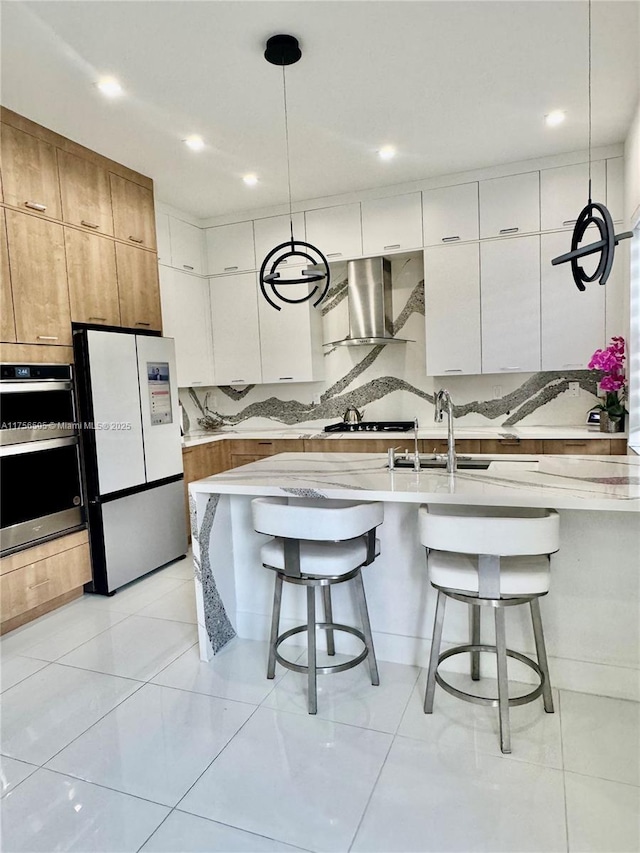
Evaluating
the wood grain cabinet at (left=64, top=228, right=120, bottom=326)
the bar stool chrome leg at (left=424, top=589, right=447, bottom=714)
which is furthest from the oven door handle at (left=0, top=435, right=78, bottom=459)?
the bar stool chrome leg at (left=424, top=589, right=447, bottom=714)

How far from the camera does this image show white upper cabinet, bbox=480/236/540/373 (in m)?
4.13

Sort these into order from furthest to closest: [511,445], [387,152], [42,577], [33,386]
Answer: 1. [511,445]
2. [387,152]
3. [42,577]
4. [33,386]

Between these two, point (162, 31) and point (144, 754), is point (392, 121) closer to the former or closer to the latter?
point (162, 31)

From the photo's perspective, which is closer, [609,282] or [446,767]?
[446,767]

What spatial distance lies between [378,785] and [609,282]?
3.64m

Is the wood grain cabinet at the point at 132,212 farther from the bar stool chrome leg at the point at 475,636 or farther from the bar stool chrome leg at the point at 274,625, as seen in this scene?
the bar stool chrome leg at the point at 475,636

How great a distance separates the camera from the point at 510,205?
4.12 meters

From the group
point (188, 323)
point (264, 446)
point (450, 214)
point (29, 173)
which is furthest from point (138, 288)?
point (450, 214)

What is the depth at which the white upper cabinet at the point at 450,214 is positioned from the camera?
423 centimetres

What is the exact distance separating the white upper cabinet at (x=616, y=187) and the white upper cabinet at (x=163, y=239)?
344 centimetres

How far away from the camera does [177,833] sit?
63.9 inches

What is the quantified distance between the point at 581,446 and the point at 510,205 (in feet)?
6.21

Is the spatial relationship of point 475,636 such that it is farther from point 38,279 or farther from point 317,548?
point 38,279

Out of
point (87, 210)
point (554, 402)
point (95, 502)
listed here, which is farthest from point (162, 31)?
point (554, 402)
